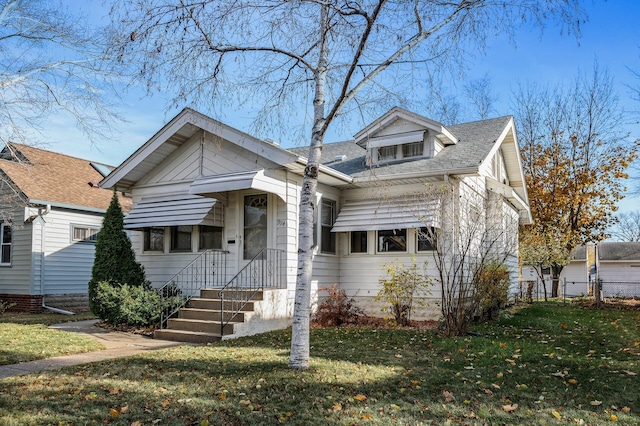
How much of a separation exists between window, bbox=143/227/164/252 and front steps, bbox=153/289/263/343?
3.36 m

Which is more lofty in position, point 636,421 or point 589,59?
point 589,59

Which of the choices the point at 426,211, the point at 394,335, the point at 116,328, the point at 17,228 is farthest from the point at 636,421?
the point at 17,228

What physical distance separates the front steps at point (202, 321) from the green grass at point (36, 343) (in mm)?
1482

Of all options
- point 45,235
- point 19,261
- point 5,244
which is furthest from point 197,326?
point 5,244

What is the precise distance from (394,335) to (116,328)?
6.16 m

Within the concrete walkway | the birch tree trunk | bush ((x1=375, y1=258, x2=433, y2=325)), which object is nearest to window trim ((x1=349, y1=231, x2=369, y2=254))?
bush ((x1=375, y1=258, x2=433, y2=325))

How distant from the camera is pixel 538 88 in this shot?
27922 millimetres

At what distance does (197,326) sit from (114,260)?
3254 mm

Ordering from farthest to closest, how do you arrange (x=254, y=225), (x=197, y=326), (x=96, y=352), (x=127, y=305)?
(x=254, y=225) < (x=127, y=305) < (x=197, y=326) < (x=96, y=352)

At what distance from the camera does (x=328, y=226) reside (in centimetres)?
1315

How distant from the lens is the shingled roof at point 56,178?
16.2m

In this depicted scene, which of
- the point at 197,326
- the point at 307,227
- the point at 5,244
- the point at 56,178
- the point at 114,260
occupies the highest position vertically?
the point at 56,178

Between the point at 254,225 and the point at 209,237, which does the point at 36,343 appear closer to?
the point at 209,237

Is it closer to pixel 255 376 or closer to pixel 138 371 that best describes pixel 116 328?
pixel 138 371
